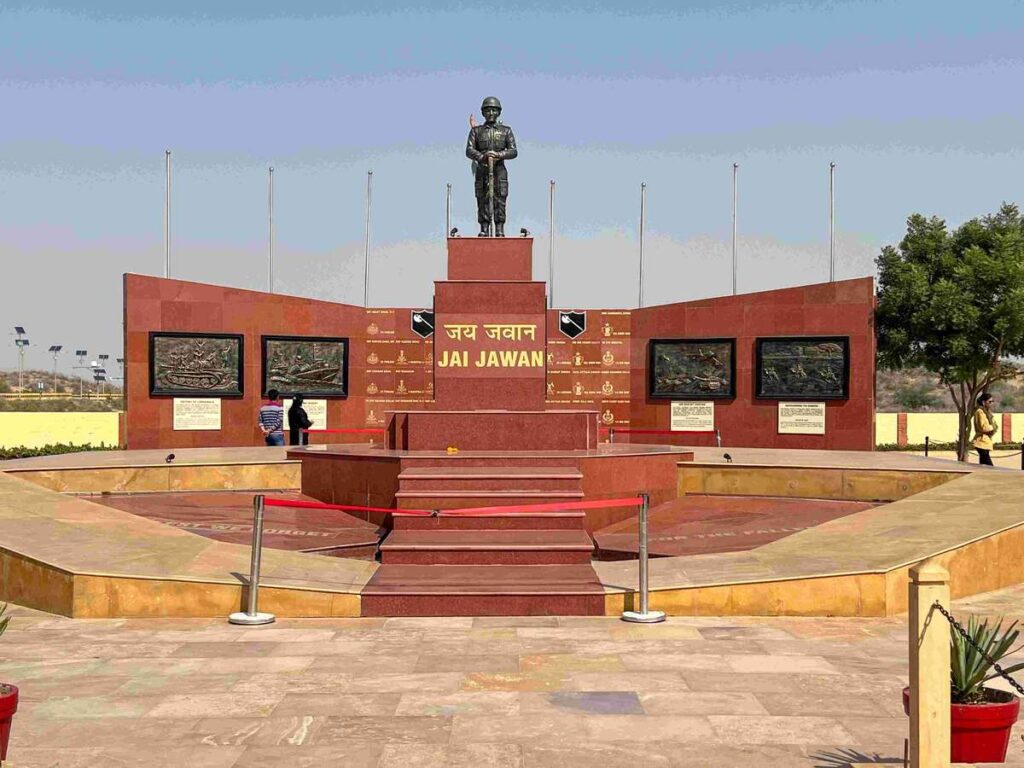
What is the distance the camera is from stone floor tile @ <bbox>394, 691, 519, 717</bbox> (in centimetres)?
706

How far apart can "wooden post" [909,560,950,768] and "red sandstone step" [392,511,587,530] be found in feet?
25.3

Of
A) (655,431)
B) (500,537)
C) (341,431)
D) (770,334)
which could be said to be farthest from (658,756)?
(770,334)

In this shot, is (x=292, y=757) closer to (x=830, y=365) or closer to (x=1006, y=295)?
(x=830, y=365)

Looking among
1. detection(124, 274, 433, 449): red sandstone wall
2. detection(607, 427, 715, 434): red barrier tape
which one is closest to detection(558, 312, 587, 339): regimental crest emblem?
detection(607, 427, 715, 434): red barrier tape

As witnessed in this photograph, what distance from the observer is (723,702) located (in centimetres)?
729

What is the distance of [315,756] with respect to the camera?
624 centimetres

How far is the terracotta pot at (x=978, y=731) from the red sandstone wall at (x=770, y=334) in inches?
812

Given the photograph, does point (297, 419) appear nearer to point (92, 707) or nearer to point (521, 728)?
point (92, 707)

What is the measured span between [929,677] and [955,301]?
88.7 feet

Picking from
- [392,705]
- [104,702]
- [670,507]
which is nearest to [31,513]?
[104,702]

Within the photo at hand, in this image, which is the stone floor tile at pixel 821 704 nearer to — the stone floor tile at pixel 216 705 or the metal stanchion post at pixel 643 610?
the metal stanchion post at pixel 643 610

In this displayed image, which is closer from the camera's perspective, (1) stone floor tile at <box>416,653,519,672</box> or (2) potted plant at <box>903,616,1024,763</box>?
(2) potted plant at <box>903,616,1024,763</box>

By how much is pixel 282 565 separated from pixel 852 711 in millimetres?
6226

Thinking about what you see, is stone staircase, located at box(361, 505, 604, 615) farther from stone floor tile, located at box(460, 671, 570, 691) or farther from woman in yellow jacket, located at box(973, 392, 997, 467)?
woman in yellow jacket, located at box(973, 392, 997, 467)
